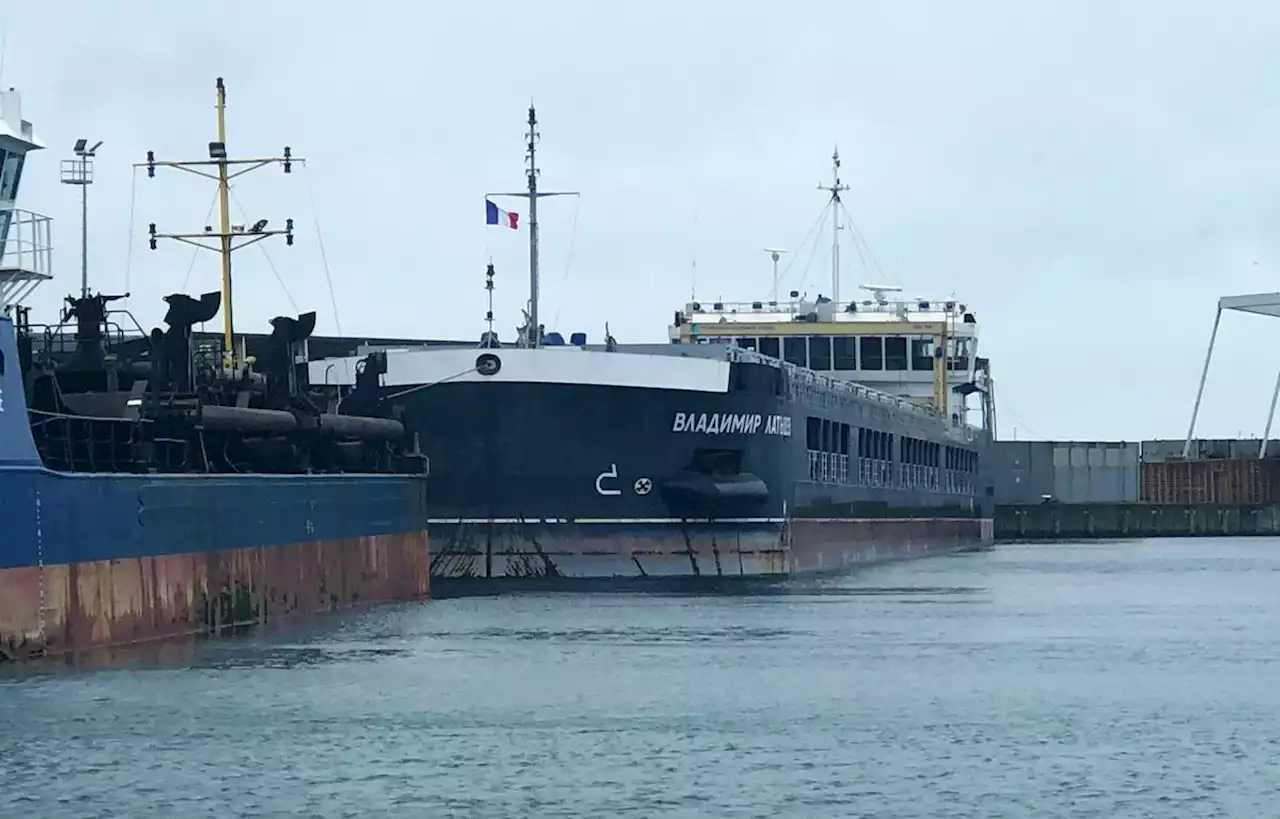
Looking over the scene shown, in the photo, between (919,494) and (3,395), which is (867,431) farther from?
(3,395)

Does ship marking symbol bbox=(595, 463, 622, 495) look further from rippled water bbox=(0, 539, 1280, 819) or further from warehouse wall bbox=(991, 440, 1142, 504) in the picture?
warehouse wall bbox=(991, 440, 1142, 504)

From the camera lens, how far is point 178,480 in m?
22.0

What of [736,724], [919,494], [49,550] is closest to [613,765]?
[736,724]

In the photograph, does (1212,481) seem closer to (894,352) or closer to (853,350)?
(894,352)

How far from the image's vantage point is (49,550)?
19047mm

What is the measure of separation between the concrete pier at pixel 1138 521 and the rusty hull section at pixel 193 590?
4411cm

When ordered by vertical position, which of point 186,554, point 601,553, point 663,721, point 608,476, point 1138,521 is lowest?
point 663,721

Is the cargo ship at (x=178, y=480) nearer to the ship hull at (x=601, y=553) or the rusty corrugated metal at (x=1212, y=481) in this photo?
the ship hull at (x=601, y=553)

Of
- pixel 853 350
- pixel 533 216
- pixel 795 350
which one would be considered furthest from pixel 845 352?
pixel 533 216

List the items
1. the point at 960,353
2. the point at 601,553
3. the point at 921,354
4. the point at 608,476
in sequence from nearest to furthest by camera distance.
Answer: the point at 601,553 → the point at 608,476 → the point at 921,354 → the point at 960,353

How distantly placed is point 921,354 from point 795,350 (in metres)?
4.30

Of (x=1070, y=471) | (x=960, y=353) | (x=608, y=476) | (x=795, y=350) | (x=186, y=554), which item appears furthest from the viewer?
(x=1070, y=471)

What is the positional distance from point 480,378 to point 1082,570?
53.2ft

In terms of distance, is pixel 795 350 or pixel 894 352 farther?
pixel 894 352
